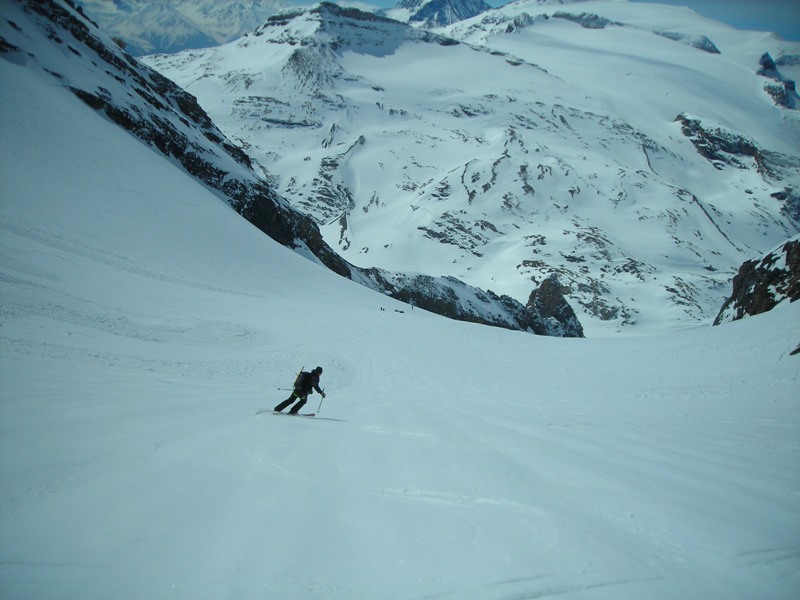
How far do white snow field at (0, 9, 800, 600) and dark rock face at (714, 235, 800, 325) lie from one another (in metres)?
3.59

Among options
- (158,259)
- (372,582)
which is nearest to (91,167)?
(158,259)

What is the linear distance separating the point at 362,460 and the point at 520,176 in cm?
12627

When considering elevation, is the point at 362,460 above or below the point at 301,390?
above

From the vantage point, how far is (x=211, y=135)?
44.2 meters

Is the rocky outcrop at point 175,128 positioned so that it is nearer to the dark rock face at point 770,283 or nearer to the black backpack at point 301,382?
the dark rock face at point 770,283

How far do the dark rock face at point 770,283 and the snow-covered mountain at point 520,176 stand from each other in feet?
188

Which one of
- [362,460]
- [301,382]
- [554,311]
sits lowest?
[301,382]

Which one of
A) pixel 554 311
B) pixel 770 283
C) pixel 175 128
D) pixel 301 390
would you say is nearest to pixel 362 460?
pixel 301 390

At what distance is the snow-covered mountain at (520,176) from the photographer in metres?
93.2

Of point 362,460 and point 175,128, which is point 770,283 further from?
point 175,128

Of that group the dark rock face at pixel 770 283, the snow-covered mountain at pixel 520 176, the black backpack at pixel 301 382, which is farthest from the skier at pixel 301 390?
the snow-covered mountain at pixel 520 176

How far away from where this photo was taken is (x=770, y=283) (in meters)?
18.5

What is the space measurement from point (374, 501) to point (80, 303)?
12.5 metres

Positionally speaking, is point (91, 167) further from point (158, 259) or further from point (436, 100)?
point (436, 100)
